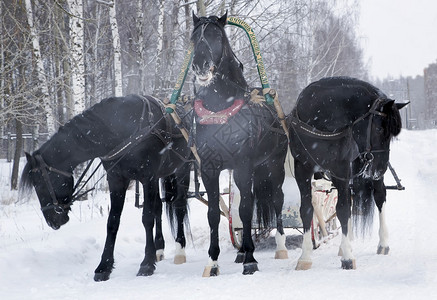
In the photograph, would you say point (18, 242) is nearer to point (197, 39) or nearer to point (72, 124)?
point (72, 124)

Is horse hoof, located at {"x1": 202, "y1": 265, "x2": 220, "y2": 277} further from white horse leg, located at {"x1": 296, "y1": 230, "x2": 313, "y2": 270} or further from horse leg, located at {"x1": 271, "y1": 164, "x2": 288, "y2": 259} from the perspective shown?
horse leg, located at {"x1": 271, "y1": 164, "x2": 288, "y2": 259}

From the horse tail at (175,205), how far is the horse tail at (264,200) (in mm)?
1032

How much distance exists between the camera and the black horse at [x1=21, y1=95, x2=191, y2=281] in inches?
219

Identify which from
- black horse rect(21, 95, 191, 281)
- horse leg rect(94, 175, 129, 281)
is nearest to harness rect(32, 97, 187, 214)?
black horse rect(21, 95, 191, 281)

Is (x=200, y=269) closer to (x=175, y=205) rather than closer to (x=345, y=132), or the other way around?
(x=175, y=205)

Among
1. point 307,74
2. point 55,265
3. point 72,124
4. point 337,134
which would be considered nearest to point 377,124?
point 337,134

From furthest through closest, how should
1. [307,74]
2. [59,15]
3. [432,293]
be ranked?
[307,74] < [59,15] < [432,293]

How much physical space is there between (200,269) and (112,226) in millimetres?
1073

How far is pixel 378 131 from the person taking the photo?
5117 mm

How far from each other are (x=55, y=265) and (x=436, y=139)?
30.5 meters

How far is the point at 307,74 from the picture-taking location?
2391 centimetres

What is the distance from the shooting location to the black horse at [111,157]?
18.2 feet

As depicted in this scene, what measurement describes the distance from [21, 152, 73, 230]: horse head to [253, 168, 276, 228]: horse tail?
2229 mm

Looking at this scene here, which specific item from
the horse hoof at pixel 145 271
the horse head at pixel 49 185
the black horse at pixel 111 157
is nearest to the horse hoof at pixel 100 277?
the black horse at pixel 111 157
